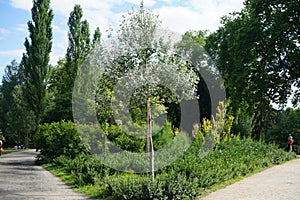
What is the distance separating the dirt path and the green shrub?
25.8ft

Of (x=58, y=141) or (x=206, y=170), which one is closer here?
(x=206, y=170)

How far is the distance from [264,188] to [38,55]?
25163 mm

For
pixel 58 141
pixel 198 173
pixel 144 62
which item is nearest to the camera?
pixel 144 62

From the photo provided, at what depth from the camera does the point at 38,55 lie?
31.0 metres

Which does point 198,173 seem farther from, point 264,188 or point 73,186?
point 73,186

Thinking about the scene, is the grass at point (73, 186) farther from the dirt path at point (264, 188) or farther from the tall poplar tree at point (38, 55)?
the tall poplar tree at point (38, 55)

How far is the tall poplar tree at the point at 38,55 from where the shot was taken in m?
30.9

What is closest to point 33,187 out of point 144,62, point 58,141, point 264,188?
point 144,62

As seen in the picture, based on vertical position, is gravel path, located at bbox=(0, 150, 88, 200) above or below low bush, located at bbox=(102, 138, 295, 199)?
below

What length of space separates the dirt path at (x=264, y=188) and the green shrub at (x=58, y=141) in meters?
7.87

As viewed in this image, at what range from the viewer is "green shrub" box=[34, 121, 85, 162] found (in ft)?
54.0

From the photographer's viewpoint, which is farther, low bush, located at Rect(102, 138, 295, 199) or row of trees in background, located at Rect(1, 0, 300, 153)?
row of trees in background, located at Rect(1, 0, 300, 153)

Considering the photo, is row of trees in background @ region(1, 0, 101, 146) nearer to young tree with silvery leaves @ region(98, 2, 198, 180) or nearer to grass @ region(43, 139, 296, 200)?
grass @ region(43, 139, 296, 200)

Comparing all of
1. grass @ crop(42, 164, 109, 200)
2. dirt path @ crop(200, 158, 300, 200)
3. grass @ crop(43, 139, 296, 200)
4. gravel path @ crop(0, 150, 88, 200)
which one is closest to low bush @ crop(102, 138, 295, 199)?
grass @ crop(43, 139, 296, 200)
